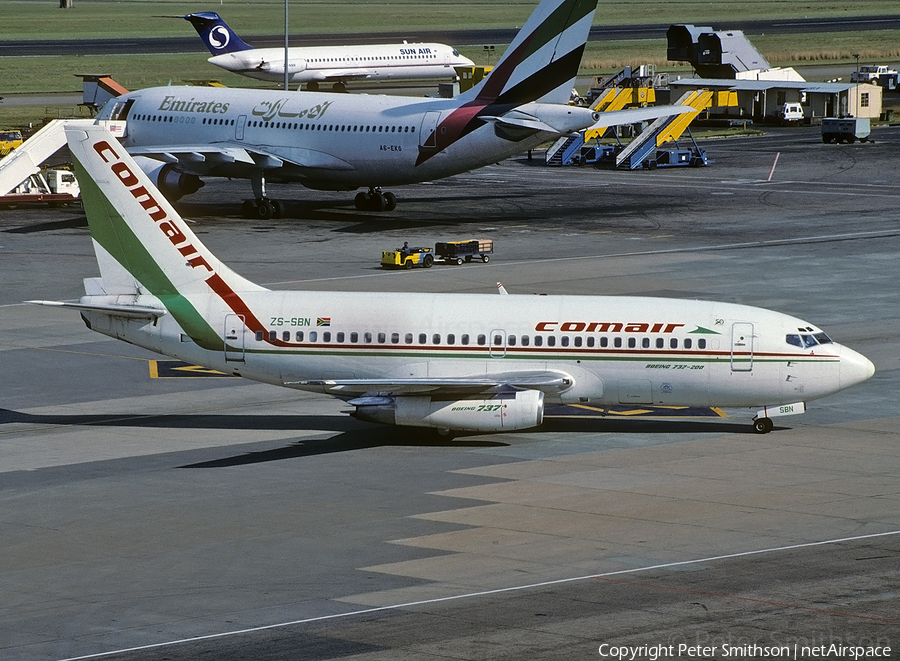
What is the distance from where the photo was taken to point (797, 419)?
154ft

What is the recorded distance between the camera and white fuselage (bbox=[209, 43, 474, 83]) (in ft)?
527

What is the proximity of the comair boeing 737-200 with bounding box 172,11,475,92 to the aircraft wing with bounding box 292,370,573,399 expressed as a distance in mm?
105768

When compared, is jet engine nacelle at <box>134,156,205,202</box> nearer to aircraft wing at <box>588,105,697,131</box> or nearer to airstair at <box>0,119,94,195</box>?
airstair at <box>0,119,94,195</box>

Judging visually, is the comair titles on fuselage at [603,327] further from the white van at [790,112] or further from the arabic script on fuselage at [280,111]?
the white van at [790,112]

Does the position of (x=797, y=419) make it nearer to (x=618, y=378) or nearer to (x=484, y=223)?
(x=618, y=378)

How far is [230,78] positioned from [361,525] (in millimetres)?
156916

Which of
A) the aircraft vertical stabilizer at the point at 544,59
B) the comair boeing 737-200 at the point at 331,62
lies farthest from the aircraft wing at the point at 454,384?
the comair boeing 737-200 at the point at 331,62

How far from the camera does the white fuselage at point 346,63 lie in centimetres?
16050

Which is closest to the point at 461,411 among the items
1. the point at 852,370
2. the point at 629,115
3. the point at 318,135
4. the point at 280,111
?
the point at 852,370

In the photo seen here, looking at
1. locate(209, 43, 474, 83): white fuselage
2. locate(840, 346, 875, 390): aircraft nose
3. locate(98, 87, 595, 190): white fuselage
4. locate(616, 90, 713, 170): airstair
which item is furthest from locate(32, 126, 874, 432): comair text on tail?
locate(209, 43, 474, 83): white fuselage

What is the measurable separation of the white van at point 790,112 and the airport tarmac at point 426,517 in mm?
78916

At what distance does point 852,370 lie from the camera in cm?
4412

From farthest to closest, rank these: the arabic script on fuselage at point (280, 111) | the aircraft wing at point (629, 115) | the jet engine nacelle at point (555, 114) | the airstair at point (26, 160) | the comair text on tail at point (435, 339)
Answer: the aircraft wing at point (629, 115)
the airstair at point (26, 160)
the arabic script on fuselage at point (280, 111)
the jet engine nacelle at point (555, 114)
the comair text on tail at point (435, 339)

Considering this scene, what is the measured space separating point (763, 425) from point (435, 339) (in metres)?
10.0
